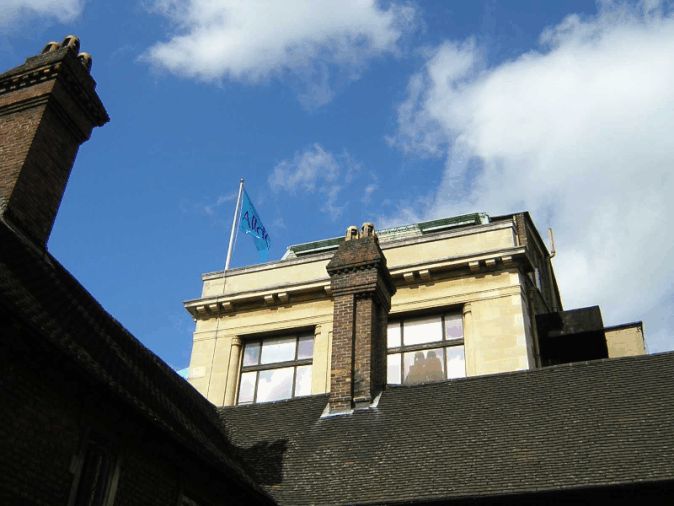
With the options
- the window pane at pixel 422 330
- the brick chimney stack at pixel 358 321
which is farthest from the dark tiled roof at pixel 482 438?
the window pane at pixel 422 330

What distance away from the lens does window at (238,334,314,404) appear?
21.0 m

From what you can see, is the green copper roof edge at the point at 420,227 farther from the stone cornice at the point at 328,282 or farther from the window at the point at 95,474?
the window at the point at 95,474

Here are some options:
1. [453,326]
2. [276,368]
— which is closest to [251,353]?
[276,368]

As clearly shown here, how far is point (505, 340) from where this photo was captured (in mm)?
19625

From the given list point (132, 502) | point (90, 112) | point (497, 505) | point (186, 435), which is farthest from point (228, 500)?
point (90, 112)

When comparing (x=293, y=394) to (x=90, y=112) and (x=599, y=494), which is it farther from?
(x=599, y=494)

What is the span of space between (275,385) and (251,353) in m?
1.69

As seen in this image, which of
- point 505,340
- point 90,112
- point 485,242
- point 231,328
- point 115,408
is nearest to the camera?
point 115,408

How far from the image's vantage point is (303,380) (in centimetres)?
2097

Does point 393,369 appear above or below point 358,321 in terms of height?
above

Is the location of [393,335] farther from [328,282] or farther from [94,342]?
[94,342]

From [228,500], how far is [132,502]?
2.27 meters

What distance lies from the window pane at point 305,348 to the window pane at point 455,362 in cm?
409

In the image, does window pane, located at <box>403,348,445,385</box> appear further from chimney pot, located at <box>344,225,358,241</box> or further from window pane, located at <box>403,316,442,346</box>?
chimney pot, located at <box>344,225,358,241</box>
